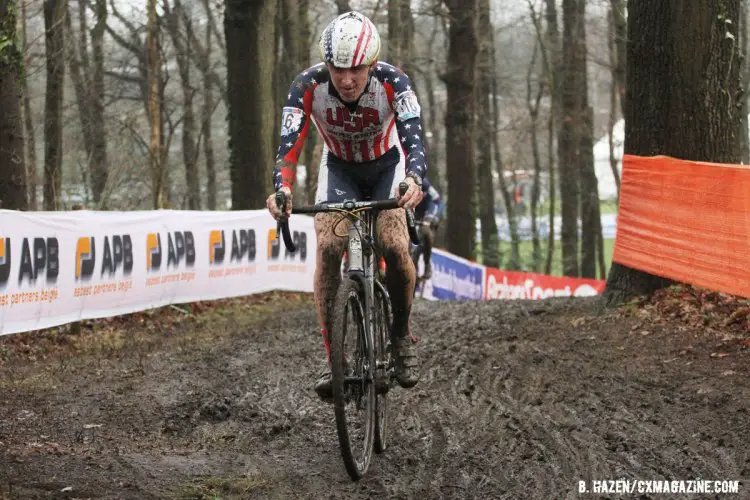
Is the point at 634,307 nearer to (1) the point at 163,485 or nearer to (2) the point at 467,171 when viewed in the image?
(1) the point at 163,485

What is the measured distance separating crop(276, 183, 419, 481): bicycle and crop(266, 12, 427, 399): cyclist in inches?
4.2

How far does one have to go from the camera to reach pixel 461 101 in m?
22.1

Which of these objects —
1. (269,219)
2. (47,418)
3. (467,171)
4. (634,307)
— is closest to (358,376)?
(47,418)

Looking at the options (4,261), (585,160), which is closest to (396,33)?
(585,160)

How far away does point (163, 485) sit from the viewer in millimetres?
4926

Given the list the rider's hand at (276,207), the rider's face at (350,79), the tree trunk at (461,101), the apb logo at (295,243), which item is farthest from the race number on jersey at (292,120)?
the tree trunk at (461,101)

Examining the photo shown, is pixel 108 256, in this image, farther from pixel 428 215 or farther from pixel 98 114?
pixel 98 114

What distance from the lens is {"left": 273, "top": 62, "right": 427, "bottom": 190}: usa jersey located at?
584 centimetres

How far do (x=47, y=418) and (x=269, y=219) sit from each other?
9.30 metres

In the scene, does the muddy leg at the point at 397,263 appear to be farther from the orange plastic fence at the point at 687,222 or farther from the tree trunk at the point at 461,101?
the tree trunk at the point at 461,101

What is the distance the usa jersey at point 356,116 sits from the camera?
230 inches

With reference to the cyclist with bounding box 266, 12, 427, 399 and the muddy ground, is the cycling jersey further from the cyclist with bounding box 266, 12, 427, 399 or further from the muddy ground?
the cyclist with bounding box 266, 12, 427, 399

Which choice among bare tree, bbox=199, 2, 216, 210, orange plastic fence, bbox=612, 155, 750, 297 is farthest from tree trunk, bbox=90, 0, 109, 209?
orange plastic fence, bbox=612, 155, 750, 297

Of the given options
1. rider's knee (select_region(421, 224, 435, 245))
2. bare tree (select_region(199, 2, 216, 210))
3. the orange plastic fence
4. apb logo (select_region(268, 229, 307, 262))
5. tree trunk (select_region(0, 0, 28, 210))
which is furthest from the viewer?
bare tree (select_region(199, 2, 216, 210))
